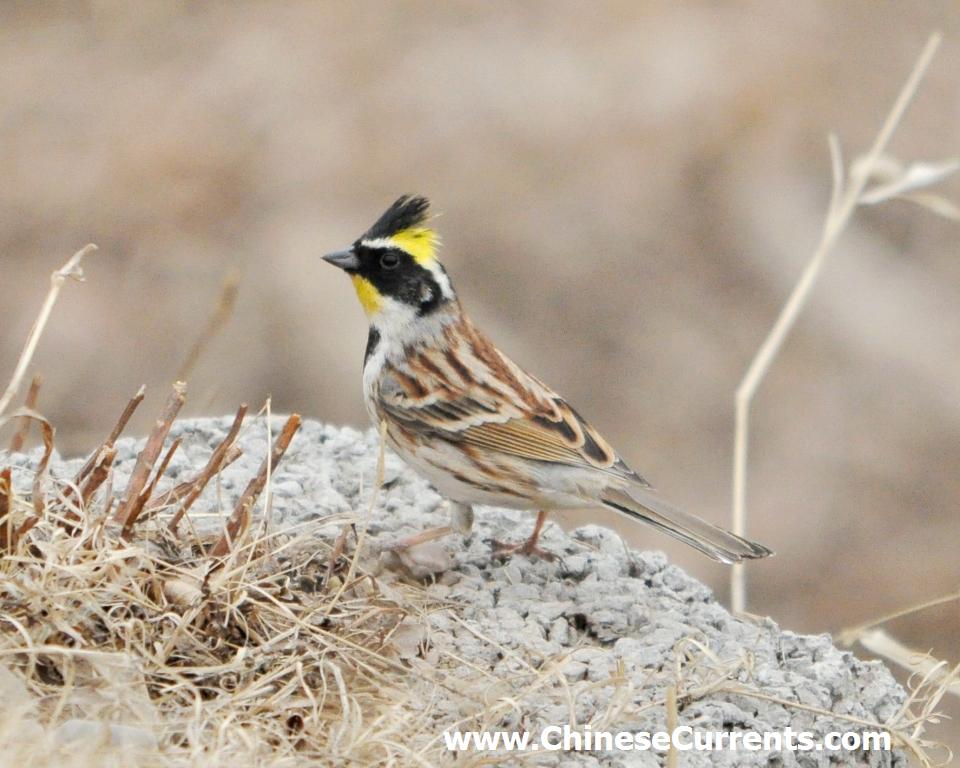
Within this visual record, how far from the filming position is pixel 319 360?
984cm

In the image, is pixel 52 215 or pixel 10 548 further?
pixel 52 215

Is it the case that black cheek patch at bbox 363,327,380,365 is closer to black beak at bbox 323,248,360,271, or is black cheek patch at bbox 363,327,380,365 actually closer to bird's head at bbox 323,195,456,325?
bird's head at bbox 323,195,456,325

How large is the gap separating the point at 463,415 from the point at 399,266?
0.65 m

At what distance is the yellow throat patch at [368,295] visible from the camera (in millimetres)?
6469

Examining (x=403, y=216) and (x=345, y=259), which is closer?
(x=403, y=216)

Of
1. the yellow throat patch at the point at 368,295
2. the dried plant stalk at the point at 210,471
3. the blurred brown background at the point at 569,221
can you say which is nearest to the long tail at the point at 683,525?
the yellow throat patch at the point at 368,295

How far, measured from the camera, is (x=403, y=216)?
621 cm

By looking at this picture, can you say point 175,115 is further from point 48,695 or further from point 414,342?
point 48,695

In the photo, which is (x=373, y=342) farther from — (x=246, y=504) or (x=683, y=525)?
(x=246, y=504)

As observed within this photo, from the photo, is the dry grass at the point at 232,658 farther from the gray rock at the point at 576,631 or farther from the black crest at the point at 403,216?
the black crest at the point at 403,216

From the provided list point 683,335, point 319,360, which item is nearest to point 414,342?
point 319,360

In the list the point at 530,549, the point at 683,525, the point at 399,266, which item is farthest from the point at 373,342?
the point at 683,525

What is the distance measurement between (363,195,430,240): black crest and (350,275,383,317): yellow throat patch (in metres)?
0.26

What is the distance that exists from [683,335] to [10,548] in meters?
6.52
